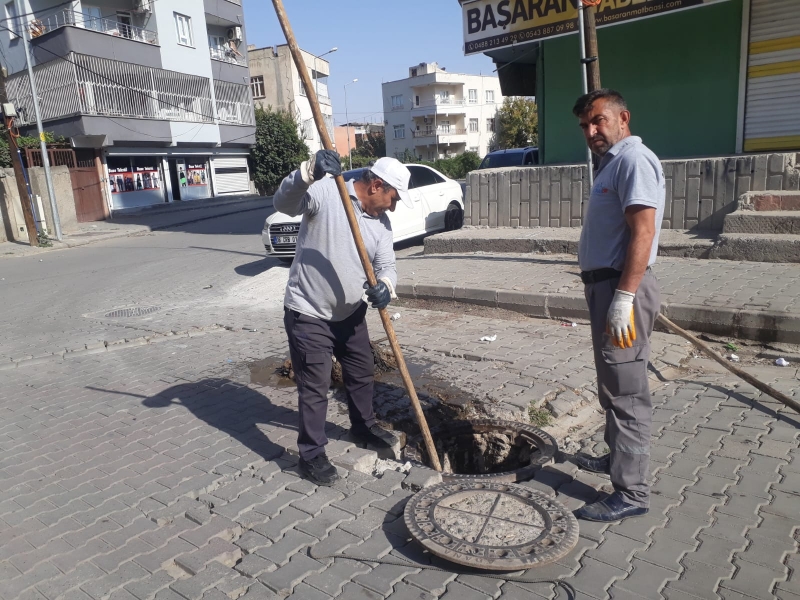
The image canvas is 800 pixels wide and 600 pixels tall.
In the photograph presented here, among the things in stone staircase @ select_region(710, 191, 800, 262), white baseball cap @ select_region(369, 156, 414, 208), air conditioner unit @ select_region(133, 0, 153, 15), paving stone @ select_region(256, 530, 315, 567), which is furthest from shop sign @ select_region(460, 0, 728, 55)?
air conditioner unit @ select_region(133, 0, 153, 15)

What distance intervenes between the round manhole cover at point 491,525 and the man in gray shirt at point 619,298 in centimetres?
24

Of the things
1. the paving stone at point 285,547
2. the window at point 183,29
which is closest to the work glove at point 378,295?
the paving stone at point 285,547

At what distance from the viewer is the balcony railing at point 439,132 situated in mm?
63656

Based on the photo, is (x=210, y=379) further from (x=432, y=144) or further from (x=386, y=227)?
(x=432, y=144)

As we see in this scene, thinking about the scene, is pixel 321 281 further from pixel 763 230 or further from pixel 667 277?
pixel 763 230

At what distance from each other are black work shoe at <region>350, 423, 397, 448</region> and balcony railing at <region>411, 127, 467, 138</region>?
202 feet

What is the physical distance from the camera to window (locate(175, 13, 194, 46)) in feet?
96.2

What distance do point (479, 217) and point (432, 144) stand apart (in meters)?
55.6

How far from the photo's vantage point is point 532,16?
382 inches

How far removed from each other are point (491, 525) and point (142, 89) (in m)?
28.3

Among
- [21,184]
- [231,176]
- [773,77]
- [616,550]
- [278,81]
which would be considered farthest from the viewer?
[278,81]

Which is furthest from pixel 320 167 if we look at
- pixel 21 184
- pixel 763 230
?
pixel 21 184

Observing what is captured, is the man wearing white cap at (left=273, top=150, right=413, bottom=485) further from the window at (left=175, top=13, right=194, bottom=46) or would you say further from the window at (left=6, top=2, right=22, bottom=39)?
the window at (left=175, top=13, right=194, bottom=46)

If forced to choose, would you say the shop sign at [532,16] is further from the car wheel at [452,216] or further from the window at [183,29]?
the window at [183,29]
